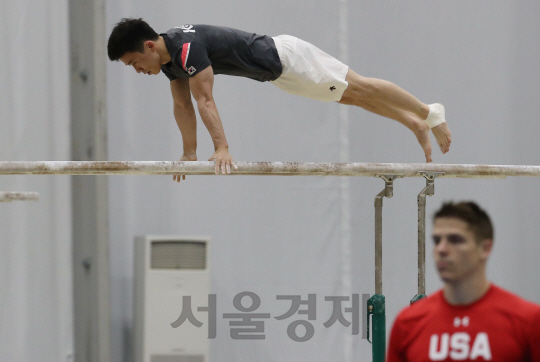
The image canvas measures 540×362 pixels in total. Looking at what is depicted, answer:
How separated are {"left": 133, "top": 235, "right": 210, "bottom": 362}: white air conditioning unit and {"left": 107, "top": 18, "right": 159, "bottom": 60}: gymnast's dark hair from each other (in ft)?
6.03

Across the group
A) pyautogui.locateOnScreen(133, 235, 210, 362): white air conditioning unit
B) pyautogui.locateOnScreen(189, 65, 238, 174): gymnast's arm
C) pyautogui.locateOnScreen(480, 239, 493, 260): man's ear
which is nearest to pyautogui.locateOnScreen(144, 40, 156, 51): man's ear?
pyautogui.locateOnScreen(189, 65, 238, 174): gymnast's arm

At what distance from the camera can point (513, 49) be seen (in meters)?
5.36

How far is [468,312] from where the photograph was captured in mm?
1404

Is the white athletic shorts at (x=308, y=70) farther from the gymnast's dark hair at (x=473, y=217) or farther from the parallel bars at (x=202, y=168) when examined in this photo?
the gymnast's dark hair at (x=473, y=217)

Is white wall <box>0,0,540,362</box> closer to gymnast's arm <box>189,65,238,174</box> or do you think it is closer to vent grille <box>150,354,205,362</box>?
vent grille <box>150,354,205,362</box>

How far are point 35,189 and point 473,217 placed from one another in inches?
135

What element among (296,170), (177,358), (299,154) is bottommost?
(177,358)

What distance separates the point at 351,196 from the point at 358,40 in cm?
123

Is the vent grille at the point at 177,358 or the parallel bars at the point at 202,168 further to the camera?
the vent grille at the point at 177,358

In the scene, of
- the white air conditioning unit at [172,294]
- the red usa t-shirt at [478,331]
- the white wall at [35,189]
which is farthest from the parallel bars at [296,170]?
the white air conditioning unit at [172,294]

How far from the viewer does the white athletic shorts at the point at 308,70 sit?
2.79m

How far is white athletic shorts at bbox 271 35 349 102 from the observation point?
2789 millimetres

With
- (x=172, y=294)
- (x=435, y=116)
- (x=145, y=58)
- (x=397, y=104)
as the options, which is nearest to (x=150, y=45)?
(x=145, y=58)

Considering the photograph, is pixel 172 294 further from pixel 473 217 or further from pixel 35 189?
pixel 473 217
